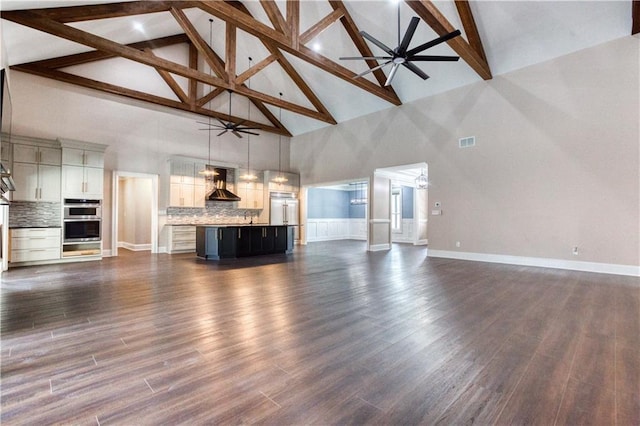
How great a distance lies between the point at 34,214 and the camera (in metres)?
6.29

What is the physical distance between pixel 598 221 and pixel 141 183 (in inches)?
481

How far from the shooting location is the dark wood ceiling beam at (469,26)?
18.1ft

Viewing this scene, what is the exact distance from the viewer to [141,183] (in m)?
9.88

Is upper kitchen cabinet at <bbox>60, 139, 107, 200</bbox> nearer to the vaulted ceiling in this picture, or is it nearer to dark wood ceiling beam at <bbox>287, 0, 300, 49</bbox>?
the vaulted ceiling

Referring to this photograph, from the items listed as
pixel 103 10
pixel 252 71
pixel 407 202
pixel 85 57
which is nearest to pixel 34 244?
pixel 85 57

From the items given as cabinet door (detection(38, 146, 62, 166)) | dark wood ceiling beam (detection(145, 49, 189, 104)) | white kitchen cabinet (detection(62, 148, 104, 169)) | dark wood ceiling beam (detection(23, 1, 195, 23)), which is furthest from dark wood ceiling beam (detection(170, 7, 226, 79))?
cabinet door (detection(38, 146, 62, 166))

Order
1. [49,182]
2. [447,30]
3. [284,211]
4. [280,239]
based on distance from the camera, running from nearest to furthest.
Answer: [447,30] → [49,182] → [280,239] → [284,211]

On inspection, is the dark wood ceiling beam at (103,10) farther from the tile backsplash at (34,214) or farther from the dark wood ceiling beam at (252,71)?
the tile backsplash at (34,214)

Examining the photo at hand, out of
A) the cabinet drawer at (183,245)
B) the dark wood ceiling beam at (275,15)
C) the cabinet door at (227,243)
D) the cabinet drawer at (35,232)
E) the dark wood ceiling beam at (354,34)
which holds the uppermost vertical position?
the dark wood ceiling beam at (354,34)

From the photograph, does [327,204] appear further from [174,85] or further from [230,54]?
[230,54]

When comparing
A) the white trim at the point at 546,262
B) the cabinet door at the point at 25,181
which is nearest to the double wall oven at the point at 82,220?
the cabinet door at the point at 25,181

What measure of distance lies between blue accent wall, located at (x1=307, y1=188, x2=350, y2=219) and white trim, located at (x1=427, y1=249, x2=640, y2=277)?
5955mm

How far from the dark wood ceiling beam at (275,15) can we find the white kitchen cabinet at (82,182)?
17.5ft

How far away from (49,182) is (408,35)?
25.6 feet
